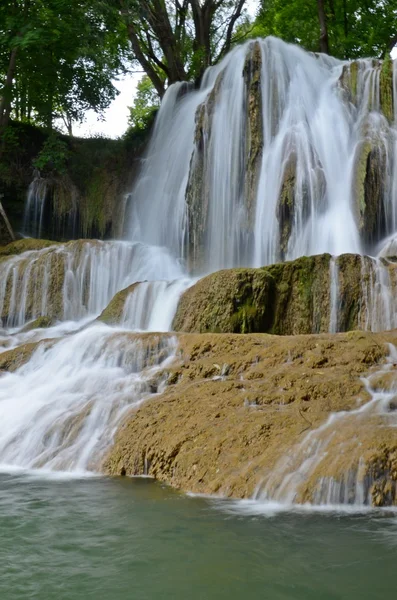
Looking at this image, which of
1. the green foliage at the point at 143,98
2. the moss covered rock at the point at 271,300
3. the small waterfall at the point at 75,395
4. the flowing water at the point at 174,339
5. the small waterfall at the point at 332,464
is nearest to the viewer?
the flowing water at the point at 174,339

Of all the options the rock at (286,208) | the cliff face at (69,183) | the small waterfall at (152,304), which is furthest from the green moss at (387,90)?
the cliff face at (69,183)

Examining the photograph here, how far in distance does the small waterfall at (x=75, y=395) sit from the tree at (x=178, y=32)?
44.7 feet

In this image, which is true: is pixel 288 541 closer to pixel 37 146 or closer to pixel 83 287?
pixel 83 287

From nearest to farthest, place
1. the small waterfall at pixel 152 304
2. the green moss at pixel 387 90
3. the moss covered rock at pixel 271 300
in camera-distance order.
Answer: the moss covered rock at pixel 271 300, the small waterfall at pixel 152 304, the green moss at pixel 387 90

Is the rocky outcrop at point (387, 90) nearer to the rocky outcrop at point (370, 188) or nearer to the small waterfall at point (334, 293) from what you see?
the rocky outcrop at point (370, 188)

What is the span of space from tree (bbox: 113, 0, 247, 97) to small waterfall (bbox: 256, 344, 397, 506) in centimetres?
1673

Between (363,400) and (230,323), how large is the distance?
4379mm

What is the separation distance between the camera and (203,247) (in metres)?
15.9

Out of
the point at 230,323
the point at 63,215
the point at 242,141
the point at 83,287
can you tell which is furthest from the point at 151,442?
the point at 63,215

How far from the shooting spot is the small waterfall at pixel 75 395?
22.0 ft

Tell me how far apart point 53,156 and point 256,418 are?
1613 cm

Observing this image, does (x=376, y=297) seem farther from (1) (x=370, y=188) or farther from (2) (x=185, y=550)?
(2) (x=185, y=550)

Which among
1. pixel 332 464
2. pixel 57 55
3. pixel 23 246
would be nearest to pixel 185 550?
pixel 332 464

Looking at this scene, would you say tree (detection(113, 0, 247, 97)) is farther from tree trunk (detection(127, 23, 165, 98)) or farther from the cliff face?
the cliff face
